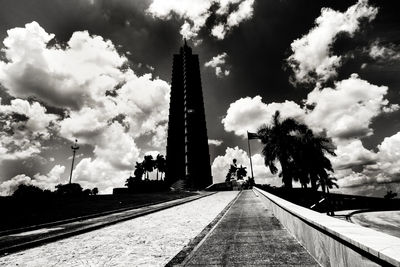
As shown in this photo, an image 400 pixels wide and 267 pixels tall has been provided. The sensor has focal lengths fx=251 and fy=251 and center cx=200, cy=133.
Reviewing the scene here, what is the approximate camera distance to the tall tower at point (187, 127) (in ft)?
247

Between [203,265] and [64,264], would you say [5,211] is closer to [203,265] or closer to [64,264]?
[64,264]

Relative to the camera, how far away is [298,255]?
4172mm

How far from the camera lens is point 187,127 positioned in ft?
258

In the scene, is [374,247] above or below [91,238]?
above

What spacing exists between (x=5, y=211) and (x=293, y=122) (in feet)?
94.3

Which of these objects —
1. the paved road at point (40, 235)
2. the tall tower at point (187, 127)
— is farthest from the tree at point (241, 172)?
the paved road at point (40, 235)

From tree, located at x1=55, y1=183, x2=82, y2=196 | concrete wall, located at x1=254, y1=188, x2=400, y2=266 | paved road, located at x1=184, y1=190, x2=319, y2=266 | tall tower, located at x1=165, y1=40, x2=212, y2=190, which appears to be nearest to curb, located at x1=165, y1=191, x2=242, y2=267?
paved road, located at x1=184, y1=190, x2=319, y2=266

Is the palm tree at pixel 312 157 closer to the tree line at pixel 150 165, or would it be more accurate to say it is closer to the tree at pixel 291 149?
the tree at pixel 291 149

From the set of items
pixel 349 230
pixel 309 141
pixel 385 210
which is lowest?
pixel 385 210

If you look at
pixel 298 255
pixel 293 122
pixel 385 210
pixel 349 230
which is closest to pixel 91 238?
pixel 298 255

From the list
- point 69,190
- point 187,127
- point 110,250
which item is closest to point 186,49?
point 187,127

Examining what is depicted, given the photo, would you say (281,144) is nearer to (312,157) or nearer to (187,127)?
(312,157)

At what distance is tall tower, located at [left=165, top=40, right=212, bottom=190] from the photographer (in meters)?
75.3

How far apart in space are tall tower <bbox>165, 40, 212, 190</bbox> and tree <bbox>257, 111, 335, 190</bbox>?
4016cm
